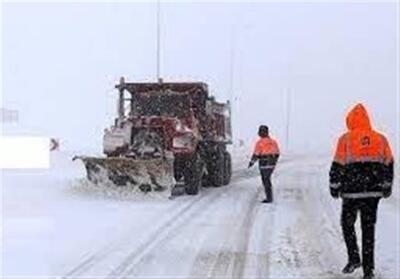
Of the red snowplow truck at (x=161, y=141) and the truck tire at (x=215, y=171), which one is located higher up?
the red snowplow truck at (x=161, y=141)

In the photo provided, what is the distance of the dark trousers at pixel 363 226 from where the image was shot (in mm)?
9109

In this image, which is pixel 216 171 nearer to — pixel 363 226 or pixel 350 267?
pixel 350 267

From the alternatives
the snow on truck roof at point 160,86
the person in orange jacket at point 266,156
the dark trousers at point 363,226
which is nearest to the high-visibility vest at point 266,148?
the person in orange jacket at point 266,156

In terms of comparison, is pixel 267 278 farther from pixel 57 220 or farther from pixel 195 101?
pixel 195 101

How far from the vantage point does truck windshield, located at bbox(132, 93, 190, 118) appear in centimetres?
2031

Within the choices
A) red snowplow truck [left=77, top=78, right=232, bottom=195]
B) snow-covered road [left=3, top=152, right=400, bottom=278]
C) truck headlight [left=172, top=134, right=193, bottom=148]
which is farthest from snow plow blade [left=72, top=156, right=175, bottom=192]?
snow-covered road [left=3, top=152, right=400, bottom=278]

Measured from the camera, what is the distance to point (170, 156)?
1877 centimetres

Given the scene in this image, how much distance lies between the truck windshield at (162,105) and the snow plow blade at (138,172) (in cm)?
211

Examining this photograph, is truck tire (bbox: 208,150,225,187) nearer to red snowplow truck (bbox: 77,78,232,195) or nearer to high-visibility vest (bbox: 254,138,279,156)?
red snowplow truck (bbox: 77,78,232,195)

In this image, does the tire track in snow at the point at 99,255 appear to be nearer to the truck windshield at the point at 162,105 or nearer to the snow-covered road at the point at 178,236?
the snow-covered road at the point at 178,236

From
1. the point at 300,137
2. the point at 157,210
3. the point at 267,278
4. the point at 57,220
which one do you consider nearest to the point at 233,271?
the point at 267,278

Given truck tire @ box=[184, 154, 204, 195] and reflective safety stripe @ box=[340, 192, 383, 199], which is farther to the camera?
truck tire @ box=[184, 154, 204, 195]

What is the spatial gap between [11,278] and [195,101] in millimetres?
12458

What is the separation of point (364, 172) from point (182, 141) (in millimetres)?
9829
